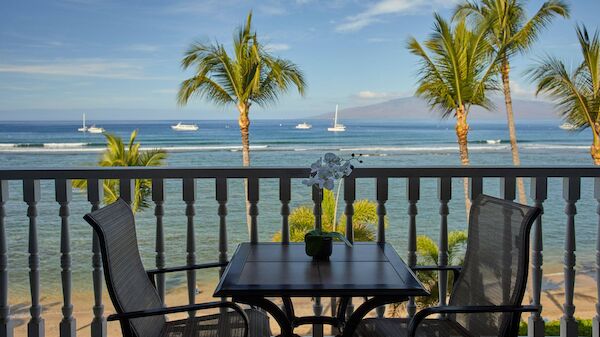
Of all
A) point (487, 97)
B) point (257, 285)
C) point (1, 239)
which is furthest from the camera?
point (487, 97)

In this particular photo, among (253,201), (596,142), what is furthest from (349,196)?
(596,142)

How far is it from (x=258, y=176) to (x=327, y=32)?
38917mm

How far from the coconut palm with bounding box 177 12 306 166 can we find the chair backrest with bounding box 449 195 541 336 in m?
13.0

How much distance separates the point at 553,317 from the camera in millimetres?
11688

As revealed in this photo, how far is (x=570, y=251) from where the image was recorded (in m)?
2.95

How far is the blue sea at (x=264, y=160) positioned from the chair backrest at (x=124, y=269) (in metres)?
9.30

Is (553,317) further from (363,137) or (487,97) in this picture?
(363,137)

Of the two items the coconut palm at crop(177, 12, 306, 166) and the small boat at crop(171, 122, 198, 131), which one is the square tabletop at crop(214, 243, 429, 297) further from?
the small boat at crop(171, 122, 198, 131)

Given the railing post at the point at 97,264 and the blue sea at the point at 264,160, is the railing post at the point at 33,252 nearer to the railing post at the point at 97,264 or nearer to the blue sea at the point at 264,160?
the railing post at the point at 97,264

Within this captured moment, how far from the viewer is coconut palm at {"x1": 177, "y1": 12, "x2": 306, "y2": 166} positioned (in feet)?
51.4

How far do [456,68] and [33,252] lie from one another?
13.4 meters

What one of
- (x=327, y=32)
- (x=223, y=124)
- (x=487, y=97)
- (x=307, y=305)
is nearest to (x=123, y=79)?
(x=223, y=124)

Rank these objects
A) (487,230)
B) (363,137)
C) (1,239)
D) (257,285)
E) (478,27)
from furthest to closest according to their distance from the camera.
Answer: (363,137)
(478,27)
(1,239)
(487,230)
(257,285)

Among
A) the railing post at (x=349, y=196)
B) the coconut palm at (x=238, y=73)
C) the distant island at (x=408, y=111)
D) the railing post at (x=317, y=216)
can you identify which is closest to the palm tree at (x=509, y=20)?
the coconut palm at (x=238, y=73)
